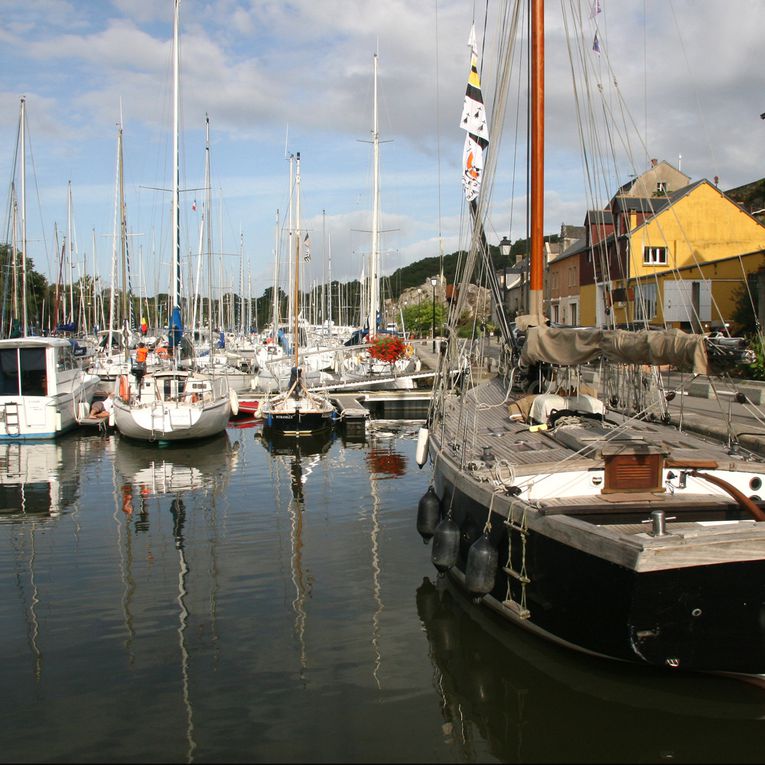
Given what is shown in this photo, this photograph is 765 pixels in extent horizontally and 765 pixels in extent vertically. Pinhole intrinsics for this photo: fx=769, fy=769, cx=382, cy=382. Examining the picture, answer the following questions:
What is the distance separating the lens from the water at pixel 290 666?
20.2ft

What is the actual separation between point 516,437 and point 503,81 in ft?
16.3

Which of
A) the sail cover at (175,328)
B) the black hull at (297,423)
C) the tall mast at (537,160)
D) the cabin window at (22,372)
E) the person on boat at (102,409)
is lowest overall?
the black hull at (297,423)

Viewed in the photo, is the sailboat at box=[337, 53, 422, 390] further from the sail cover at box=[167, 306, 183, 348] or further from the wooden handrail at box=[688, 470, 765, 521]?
the wooden handrail at box=[688, 470, 765, 521]

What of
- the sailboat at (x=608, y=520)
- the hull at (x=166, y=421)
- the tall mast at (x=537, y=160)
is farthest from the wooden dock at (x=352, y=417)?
the sailboat at (x=608, y=520)

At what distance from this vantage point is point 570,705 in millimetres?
6688

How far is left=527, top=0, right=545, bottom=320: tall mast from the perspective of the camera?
11992 millimetres

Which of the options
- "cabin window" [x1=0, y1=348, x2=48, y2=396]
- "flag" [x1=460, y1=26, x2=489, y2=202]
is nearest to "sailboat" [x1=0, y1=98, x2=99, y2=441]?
"cabin window" [x1=0, y1=348, x2=48, y2=396]

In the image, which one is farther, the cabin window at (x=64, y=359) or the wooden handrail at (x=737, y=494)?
the cabin window at (x=64, y=359)

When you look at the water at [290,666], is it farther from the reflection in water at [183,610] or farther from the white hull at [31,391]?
the white hull at [31,391]

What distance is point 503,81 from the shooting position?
10.8 m

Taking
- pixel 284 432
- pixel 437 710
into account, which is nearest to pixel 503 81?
pixel 437 710

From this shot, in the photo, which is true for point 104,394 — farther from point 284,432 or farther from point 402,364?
point 402,364

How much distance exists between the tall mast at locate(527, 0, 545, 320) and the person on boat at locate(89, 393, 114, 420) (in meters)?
16.2

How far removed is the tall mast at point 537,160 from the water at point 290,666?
4.33 m
